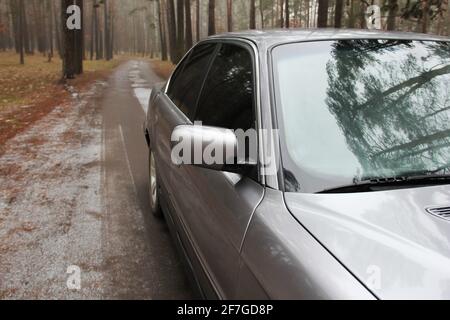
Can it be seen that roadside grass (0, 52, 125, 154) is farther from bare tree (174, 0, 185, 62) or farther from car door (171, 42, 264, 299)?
bare tree (174, 0, 185, 62)

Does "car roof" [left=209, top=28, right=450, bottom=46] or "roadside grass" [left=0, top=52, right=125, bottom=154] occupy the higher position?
"car roof" [left=209, top=28, right=450, bottom=46]

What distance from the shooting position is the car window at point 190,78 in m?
3.55

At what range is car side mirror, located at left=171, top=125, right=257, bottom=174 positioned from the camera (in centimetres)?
214

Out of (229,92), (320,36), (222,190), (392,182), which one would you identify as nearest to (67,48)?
(229,92)

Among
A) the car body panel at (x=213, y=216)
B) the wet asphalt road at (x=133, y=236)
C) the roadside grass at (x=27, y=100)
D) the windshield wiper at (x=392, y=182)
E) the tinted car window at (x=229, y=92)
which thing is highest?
the tinted car window at (x=229, y=92)

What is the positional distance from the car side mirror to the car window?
117cm

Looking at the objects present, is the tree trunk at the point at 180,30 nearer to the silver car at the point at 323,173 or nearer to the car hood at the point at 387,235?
the silver car at the point at 323,173

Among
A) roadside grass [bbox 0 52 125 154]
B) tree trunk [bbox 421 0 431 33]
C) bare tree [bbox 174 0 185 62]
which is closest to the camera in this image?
roadside grass [bbox 0 52 125 154]

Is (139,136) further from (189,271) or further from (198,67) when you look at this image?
(189,271)

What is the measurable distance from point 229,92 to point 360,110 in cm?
86

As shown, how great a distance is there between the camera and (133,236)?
4.27 metres

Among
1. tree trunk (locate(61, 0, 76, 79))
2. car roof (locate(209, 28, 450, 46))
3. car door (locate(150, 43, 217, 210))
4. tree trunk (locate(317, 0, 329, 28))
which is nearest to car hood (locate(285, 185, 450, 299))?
car roof (locate(209, 28, 450, 46))

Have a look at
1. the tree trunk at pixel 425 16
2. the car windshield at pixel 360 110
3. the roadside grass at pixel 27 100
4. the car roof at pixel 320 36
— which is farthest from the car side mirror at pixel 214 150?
the tree trunk at pixel 425 16

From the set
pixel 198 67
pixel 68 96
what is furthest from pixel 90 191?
pixel 68 96
